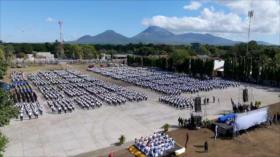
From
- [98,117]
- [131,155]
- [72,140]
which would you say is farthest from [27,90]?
[131,155]

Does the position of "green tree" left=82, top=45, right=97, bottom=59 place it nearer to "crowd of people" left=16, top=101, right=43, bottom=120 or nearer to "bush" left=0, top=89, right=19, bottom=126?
"crowd of people" left=16, top=101, right=43, bottom=120

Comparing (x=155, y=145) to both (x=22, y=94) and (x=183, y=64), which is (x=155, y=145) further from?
(x=183, y=64)

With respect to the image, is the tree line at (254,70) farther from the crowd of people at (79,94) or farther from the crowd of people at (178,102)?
the crowd of people at (79,94)

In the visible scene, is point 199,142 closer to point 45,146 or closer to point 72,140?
point 72,140

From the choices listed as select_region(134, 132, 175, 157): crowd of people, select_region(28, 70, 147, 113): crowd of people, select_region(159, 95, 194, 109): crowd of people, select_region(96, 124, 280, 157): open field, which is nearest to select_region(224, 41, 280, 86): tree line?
select_region(159, 95, 194, 109): crowd of people

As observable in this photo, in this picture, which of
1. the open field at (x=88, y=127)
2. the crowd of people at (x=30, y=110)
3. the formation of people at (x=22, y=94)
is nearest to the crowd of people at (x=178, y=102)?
the open field at (x=88, y=127)
